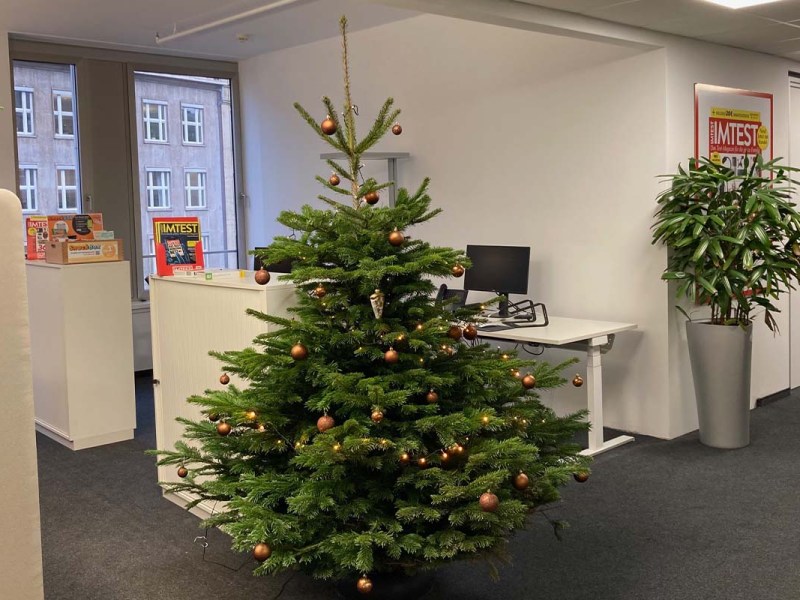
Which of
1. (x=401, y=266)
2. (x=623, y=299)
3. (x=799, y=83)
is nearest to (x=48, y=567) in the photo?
(x=401, y=266)

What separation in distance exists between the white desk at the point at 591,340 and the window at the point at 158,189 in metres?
4.08

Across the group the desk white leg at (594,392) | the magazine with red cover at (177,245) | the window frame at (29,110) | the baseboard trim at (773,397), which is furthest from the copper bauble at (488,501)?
the window frame at (29,110)

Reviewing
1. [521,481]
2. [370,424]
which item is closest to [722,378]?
[521,481]

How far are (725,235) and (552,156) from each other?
4.25ft

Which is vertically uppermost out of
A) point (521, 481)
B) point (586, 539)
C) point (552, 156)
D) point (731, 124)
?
point (731, 124)

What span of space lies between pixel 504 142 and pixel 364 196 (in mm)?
3311

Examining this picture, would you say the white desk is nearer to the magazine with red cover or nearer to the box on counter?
the magazine with red cover

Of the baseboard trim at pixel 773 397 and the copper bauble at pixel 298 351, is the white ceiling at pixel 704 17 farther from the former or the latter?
the baseboard trim at pixel 773 397

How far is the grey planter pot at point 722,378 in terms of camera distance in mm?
4891

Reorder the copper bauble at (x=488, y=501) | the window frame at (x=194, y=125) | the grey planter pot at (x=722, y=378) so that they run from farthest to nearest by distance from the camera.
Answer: the window frame at (x=194, y=125)
the grey planter pot at (x=722, y=378)
the copper bauble at (x=488, y=501)

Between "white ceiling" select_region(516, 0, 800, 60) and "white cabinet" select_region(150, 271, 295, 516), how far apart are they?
1.91 meters

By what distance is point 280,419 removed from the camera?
8.56 feet

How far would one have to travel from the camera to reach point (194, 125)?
26.2 ft

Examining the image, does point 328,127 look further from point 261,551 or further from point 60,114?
point 60,114
